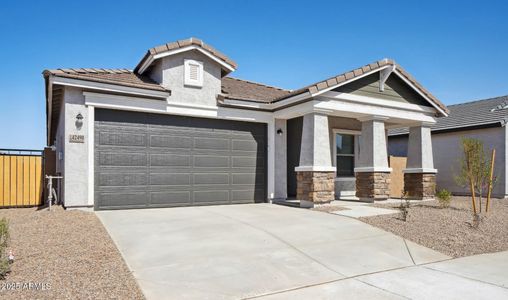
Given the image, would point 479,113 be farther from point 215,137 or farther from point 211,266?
point 211,266

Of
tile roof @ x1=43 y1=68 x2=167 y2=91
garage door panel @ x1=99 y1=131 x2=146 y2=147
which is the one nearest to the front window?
tile roof @ x1=43 y1=68 x2=167 y2=91

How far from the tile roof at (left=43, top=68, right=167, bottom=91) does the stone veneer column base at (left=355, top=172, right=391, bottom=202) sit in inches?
293

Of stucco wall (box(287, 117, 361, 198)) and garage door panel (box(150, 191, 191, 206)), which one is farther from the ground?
stucco wall (box(287, 117, 361, 198))

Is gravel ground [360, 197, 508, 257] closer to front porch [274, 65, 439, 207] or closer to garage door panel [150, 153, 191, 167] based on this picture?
front porch [274, 65, 439, 207]

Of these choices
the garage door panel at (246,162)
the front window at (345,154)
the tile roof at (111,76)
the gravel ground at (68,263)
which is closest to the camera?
the gravel ground at (68,263)

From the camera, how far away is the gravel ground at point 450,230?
7.27 m

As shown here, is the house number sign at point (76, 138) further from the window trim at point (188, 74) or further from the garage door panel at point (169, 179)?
the window trim at point (188, 74)

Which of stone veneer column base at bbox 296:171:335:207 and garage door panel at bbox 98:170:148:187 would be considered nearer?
garage door panel at bbox 98:170:148:187

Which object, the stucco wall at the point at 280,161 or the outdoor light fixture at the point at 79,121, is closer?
the outdoor light fixture at the point at 79,121

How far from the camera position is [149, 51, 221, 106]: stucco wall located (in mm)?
10914

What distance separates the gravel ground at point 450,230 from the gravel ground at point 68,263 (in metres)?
5.80

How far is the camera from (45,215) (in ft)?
28.5

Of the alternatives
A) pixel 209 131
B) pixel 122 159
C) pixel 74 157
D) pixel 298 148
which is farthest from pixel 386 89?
pixel 74 157

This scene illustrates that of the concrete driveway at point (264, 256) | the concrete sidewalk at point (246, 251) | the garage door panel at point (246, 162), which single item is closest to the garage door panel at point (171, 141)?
the garage door panel at point (246, 162)
